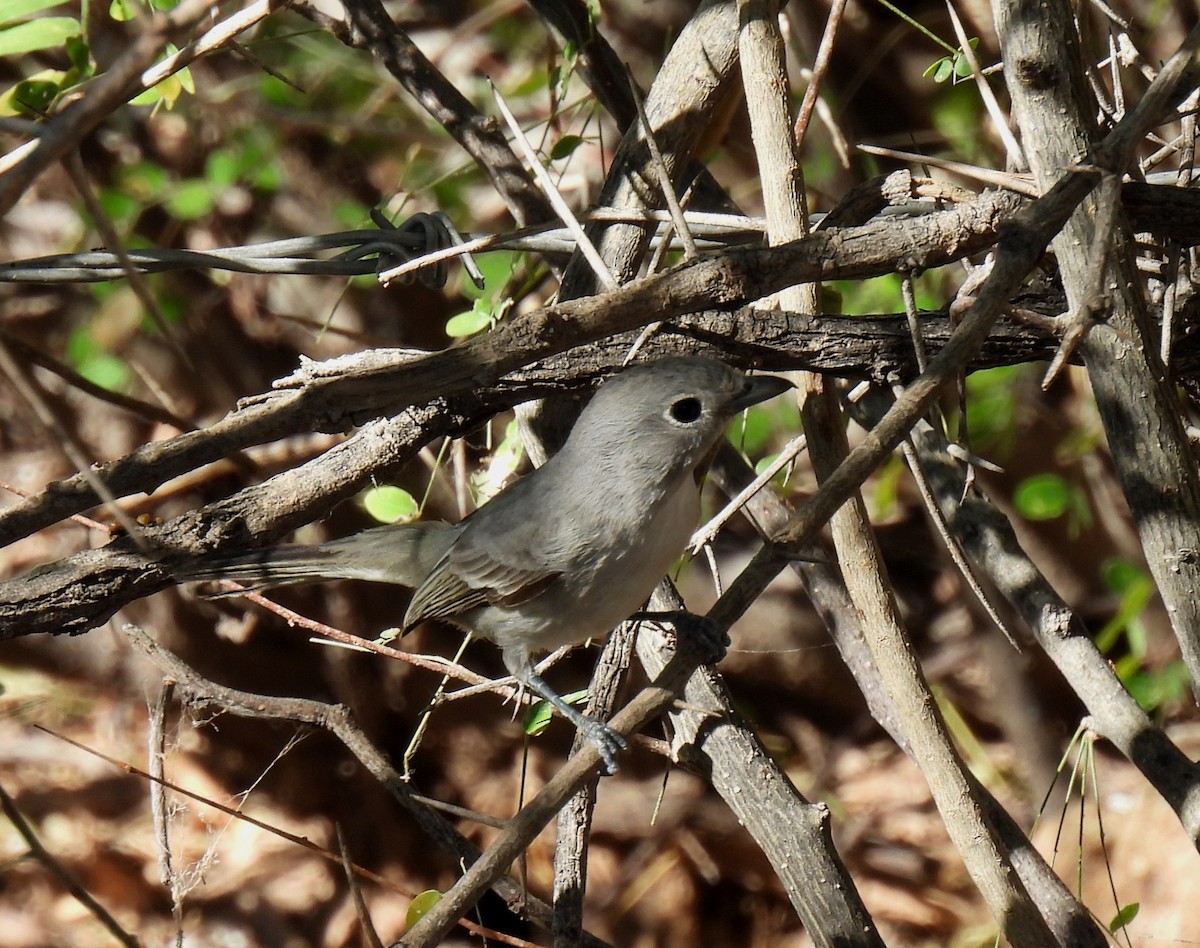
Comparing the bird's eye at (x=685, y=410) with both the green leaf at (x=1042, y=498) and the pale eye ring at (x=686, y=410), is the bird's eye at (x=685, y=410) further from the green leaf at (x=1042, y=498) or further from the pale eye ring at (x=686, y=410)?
the green leaf at (x=1042, y=498)

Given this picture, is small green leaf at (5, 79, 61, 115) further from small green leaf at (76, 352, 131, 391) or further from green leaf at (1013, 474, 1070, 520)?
green leaf at (1013, 474, 1070, 520)

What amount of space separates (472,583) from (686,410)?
84 cm

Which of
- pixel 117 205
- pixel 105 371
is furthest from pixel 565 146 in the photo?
pixel 105 371

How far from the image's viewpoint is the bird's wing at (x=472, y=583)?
9.62 feet

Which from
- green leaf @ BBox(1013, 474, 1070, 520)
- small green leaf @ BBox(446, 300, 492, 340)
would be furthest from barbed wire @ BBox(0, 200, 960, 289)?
green leaf @ BBox(1013, 474, 1070, 520)

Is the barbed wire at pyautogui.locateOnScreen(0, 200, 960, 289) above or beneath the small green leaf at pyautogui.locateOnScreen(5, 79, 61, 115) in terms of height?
beneath

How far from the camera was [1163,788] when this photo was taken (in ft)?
8.06

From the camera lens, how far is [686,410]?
2643mm

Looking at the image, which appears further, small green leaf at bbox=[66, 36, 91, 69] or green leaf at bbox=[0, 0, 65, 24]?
small green leaf at bbox=[66, 36, 91, 69]

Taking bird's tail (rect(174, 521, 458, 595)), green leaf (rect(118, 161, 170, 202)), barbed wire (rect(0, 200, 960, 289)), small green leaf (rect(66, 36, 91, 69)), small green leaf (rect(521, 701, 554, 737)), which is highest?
small green leaf (rect(66, 36, 91, 69))

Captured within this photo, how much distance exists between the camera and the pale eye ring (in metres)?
2.59

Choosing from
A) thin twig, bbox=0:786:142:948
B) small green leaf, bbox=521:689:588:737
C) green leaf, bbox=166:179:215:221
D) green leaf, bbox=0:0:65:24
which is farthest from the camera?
green leaf, bbox=166:179:215:221

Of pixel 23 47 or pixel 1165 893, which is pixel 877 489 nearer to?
pixel 1165 893

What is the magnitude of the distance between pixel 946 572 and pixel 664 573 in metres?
2.64
